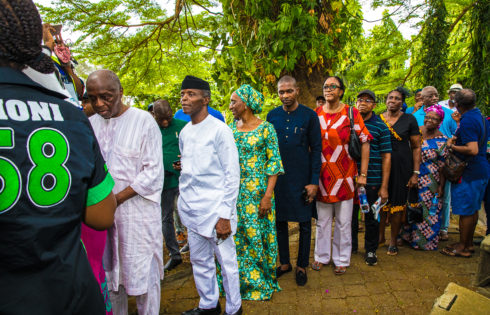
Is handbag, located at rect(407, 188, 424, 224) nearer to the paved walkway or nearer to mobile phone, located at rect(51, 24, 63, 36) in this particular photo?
the paved walkway

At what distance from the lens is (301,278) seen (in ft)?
11.2

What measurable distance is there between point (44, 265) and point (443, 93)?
25.7 feet

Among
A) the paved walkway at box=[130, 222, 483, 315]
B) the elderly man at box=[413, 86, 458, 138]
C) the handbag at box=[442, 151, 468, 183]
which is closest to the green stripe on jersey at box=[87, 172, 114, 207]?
the paved walkway at box=[130, 222, 483, 315]

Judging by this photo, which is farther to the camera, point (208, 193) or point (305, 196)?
point (305, 196)

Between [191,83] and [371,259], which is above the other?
[191,83]

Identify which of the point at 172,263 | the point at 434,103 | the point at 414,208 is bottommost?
the point at 172,263

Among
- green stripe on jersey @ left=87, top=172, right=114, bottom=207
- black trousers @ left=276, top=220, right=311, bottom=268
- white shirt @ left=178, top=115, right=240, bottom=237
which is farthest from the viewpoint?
black trousers @ left=276, top=220, right=311, bottom=268

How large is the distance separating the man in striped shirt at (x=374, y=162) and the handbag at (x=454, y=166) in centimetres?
87

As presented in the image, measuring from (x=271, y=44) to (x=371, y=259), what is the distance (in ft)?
10.5

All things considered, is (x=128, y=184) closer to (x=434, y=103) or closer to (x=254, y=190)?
Result: (x=254, y=190)

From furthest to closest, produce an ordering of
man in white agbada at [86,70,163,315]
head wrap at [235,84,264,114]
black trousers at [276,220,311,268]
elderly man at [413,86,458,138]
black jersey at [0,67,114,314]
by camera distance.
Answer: elderly man at [413,86,458,138], black trousers at [276,220,311,268], head wrap at [235,84,264,114], man in white agbada at [86,70,163,315], black jersey at [0,67,114,314]

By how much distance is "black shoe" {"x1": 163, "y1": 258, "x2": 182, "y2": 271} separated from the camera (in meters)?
3.98

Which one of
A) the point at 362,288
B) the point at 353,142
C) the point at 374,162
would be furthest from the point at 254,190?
the point at 374,162

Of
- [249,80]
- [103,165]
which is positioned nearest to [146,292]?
[103,165]
